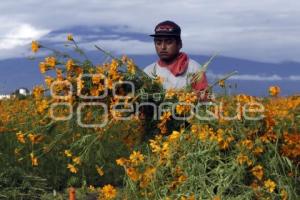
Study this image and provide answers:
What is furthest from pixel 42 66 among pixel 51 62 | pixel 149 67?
pixel 149 67

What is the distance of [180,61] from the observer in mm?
5359

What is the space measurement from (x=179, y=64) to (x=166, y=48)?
16 cm

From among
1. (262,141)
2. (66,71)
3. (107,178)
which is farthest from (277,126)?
(107,178)

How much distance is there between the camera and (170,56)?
5379 mm

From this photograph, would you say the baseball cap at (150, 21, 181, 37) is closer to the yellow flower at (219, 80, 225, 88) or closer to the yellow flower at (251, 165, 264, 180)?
the yellow flower at (219, 80, 225, 88)

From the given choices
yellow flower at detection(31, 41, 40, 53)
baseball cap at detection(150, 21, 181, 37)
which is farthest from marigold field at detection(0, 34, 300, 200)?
baseball cap at detection(150, 21, 181, 37)

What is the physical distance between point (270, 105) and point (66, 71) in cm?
129

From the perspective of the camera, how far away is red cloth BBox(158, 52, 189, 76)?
5.30m

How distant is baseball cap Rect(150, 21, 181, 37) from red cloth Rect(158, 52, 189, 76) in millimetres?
185

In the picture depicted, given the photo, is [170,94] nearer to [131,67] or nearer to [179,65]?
[131,67]

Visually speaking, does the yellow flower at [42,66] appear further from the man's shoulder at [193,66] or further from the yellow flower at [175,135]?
the man's shoulder at [193,66]

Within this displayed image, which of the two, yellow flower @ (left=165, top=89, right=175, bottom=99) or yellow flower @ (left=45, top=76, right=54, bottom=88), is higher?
yellow flower @ (left=45, top=76, right=54, bottom=88)

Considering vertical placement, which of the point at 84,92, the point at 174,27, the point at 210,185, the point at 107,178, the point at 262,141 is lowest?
the point at 107,178

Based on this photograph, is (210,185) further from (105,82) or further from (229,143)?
(105,82)
